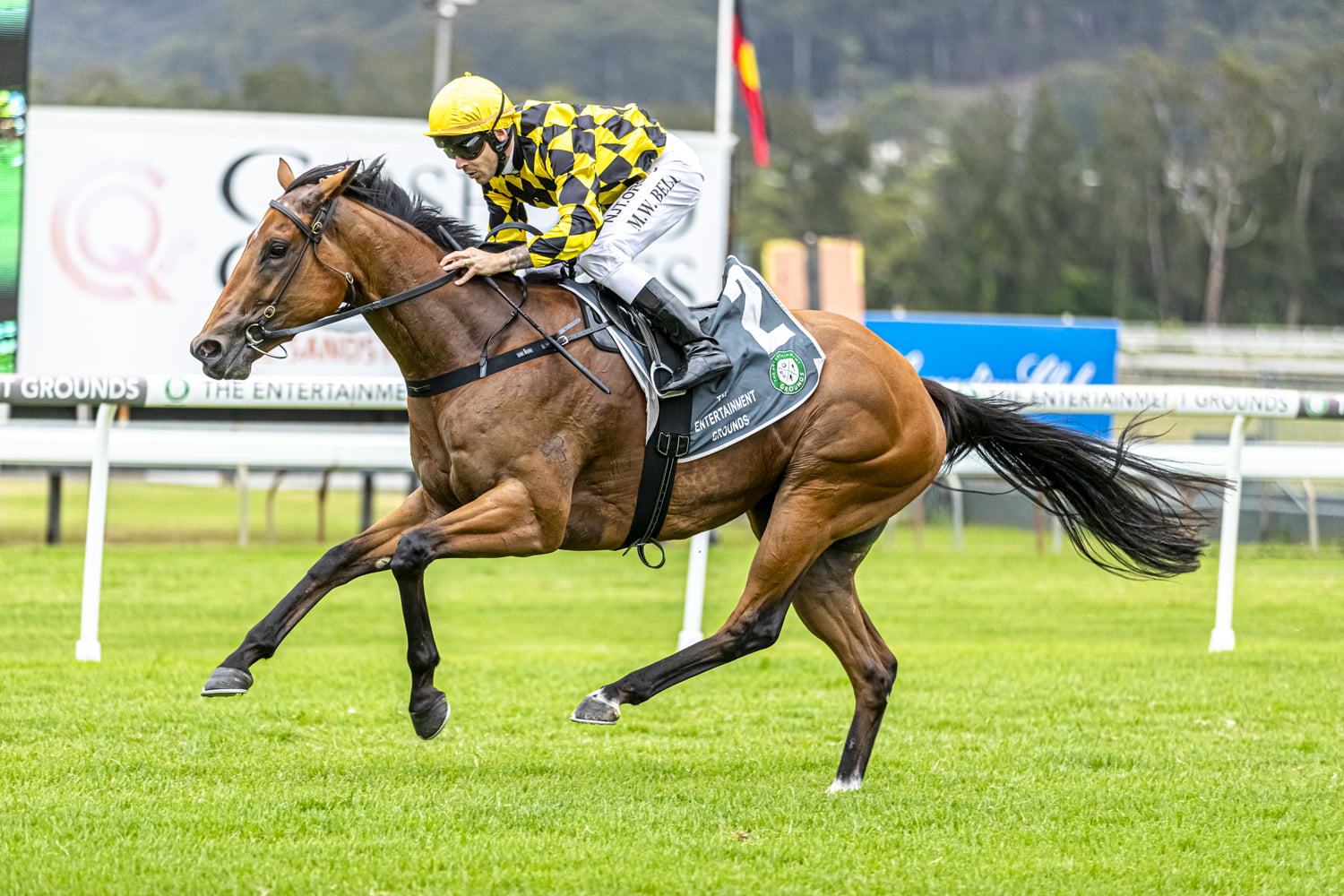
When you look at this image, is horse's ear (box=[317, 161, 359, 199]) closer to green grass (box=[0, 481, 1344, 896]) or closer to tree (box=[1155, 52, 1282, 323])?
green grass (box=[0, 481, 1344, 896])

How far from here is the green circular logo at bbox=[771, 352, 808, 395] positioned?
5004 mm

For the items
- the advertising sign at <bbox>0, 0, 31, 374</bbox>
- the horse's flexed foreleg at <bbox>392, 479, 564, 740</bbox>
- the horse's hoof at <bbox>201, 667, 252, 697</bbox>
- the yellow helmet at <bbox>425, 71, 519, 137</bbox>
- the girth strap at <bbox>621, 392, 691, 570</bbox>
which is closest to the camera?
the horse's hoof at <bbox>201, 667, 252, 697</bbox>

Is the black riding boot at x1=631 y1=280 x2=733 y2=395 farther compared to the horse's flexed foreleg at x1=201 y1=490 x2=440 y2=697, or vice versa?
the black riding boot at x1=631 y1=280 x2=733 y2=395

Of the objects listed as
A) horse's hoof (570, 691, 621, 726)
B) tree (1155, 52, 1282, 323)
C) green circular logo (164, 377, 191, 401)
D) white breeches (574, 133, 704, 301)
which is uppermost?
white breeches (574, 133, 704, 301)

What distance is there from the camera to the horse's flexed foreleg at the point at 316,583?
444 cm

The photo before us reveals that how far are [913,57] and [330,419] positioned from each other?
5678 inches

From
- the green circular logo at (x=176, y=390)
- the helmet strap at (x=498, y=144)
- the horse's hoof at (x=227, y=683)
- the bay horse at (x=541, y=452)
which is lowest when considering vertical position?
Answer: the horse's hoof at (x=227, y=683)

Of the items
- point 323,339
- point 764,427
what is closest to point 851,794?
point 764,427

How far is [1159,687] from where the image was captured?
660cm

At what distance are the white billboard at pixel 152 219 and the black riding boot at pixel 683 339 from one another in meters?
7.98

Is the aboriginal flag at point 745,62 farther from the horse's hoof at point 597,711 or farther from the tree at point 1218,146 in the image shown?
the tree at point 1218,146

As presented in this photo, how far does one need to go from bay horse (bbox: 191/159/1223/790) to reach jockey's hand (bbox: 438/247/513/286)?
0.04 m

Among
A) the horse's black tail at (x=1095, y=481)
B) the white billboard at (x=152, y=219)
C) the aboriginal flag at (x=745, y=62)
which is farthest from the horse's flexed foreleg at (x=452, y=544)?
the aboriginal flag at (x=745, y=62)

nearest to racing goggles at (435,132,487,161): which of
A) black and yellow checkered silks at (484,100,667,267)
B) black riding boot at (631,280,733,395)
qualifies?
black and yellow checkered silks at (484,100,667,267)
